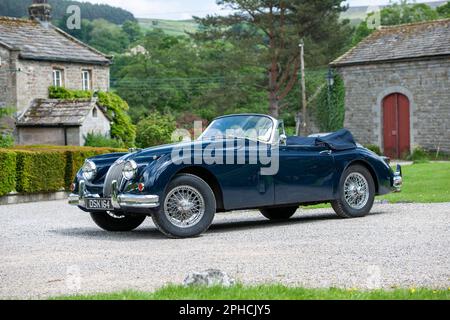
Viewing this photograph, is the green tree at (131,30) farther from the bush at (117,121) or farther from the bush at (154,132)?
the bush at (117,121)

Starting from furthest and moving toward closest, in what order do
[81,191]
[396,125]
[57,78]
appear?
1. [57,78]
2. [396,125]
3. [81,191]

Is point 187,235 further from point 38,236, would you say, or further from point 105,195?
point 38,236

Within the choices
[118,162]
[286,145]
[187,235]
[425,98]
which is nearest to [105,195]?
[118,162]

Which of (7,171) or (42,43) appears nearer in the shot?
(7,171)

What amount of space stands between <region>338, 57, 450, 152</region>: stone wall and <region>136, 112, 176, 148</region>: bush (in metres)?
9.43

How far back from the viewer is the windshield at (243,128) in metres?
11.5

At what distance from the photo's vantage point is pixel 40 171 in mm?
20625

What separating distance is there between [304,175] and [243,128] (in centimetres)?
110

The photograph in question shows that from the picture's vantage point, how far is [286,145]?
1146 cm

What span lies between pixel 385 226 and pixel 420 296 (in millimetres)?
5074

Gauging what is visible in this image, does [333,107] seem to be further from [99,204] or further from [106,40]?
[106,40]

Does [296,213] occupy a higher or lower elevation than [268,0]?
lower

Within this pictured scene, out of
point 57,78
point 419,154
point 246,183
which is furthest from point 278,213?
point 57,78

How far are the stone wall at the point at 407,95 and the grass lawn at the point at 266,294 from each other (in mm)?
29135
